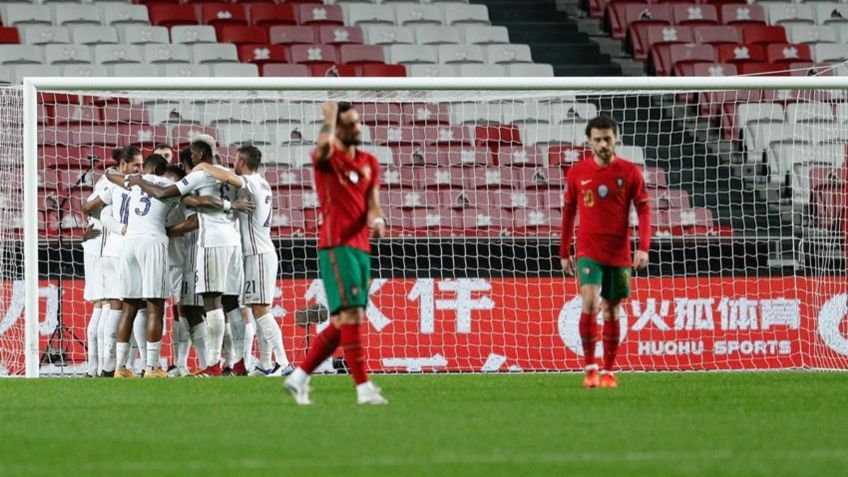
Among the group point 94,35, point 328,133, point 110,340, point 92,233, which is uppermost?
point 94,35

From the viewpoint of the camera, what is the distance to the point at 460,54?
1873 centimetres

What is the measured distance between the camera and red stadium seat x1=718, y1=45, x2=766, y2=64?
761 inches

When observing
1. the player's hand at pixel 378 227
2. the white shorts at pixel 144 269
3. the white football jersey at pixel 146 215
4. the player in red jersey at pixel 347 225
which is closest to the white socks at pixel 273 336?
the white shorts at pixel 144 269

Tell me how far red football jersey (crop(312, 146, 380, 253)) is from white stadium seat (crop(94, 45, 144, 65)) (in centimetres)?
961

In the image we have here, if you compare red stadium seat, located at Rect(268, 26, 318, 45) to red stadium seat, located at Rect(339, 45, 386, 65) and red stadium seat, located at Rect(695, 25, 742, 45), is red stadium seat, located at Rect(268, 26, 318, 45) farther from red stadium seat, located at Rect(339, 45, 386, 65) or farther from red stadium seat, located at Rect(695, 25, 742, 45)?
red stadium seat, located at Rect(695, 25, 742, 45)

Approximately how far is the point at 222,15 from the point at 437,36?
2.76 metres

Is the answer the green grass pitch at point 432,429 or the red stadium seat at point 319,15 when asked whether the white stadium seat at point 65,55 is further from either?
the green grass pitch at point 432,429

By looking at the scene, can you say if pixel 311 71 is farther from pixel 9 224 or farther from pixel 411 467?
pixel 411 467

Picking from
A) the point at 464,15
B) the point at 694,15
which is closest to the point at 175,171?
the point at 464,15

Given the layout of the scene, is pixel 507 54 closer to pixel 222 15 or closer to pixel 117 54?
pixel 222 15

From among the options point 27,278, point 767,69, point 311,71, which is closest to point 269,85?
point 27,278

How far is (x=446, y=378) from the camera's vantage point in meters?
11.9

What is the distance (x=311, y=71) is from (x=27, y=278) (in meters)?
6.61

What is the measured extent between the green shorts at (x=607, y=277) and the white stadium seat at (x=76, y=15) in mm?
10197
